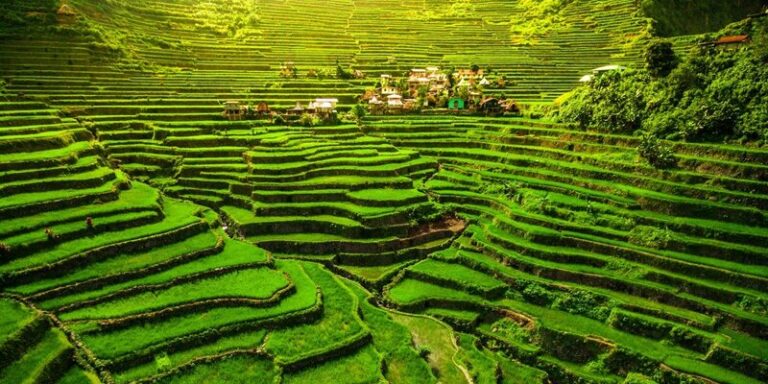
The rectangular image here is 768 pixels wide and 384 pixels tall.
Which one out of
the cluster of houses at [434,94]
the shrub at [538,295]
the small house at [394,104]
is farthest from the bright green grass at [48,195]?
the cluster of houses at [434,94]

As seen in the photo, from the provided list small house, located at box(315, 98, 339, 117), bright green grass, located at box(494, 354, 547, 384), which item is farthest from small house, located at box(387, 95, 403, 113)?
bright green grass, located at box(494, 354, 547, 384)

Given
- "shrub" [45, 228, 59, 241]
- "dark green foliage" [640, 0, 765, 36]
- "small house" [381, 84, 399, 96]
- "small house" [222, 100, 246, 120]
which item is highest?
"dark green foliage" [640, 0, 765, 36]

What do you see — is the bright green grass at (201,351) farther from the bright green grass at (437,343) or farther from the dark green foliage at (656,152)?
the dark green foliage at (656,152)

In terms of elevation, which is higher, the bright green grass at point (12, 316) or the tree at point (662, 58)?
the tree at point (662, 58)

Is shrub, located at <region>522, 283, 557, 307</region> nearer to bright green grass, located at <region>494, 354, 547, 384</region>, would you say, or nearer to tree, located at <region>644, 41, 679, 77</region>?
bright green grass, located at <region>494, 354, 547, 384</region>

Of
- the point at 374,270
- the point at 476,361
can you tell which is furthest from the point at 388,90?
the point at 476,361

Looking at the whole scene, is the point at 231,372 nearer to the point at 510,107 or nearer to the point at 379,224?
the point at 379,224
